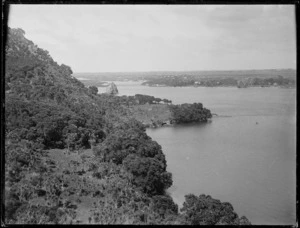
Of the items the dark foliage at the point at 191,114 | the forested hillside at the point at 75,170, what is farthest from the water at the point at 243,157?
the forested hillside at the point at 75,170

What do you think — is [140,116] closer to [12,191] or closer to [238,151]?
[238,151]

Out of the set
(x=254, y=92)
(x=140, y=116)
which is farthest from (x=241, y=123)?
(x=254, y=92)

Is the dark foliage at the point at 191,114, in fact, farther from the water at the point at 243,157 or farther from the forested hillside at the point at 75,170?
the forested hillside at the point at 75,170

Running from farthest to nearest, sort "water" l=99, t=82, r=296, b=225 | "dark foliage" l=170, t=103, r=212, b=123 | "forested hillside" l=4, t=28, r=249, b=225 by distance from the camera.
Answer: "dark foliage" l=170, t=103, r=212, b=123
"water" l=99, t=82, r=296, b=225
"forested hillside" l=4, t=28, r=249, b=225

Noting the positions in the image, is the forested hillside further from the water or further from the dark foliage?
the dark foliage

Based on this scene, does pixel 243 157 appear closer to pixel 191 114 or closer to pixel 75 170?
pixel 191 114

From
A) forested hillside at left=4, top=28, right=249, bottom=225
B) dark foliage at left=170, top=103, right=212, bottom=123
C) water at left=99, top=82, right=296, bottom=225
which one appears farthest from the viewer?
dark foliage at left=170, top=103, right=212, bottom=123

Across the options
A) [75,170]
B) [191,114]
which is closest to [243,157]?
[191,114]

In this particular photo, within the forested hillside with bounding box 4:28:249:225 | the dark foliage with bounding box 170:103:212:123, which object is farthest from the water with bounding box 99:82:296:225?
the forested hillside with bounding box 4:28:249:225
